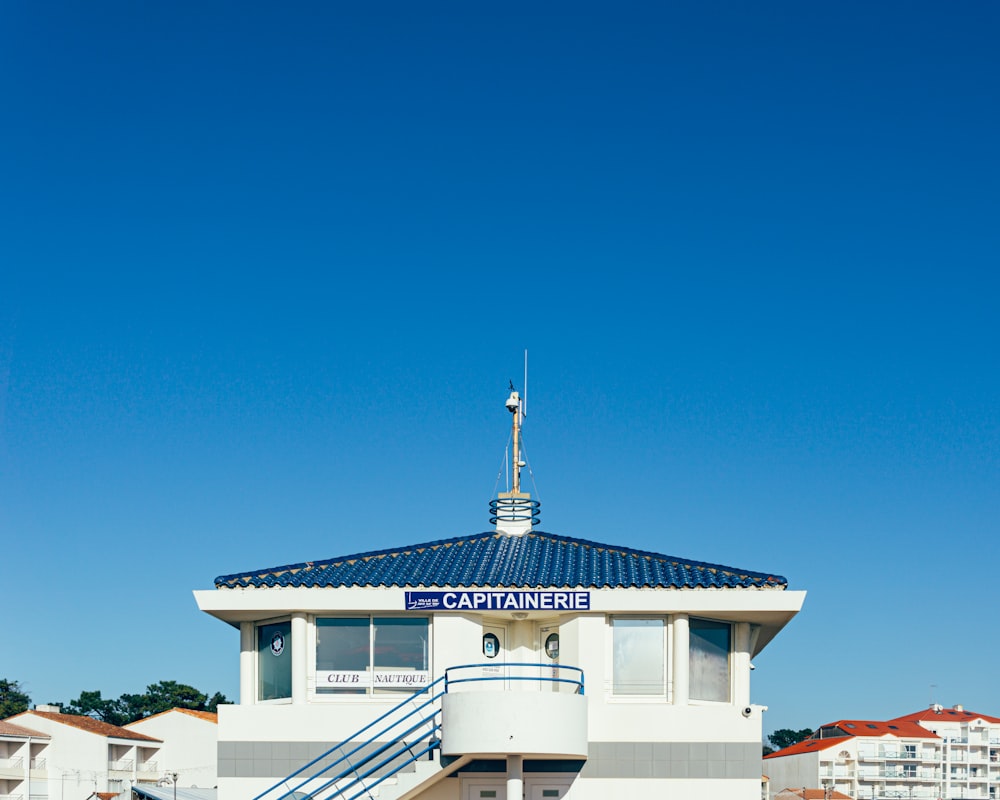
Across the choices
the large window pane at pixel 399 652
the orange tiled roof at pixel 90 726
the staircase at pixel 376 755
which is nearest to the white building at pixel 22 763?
the orange tiled roof at pixel 90 726

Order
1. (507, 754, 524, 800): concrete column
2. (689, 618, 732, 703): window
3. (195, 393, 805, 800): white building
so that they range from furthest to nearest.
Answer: (689, 618, 732, 703): window < (195, 393, 805, 800): white building < (507, 754, 524, 800): concrete column

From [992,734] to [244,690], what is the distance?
150 meters

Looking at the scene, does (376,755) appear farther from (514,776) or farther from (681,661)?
(681,661)

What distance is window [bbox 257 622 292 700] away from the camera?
29.4 metres

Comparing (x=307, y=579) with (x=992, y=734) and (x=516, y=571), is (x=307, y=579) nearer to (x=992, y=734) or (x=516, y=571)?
(x=516, y=571)

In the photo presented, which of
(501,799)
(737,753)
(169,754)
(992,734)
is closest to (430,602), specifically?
(501,799)

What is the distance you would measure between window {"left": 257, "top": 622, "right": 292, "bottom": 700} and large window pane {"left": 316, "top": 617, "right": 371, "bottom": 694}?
72cm

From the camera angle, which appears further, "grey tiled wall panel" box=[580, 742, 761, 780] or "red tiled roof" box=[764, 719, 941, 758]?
"red tiled roof" box=[764, 719, 941, 758]

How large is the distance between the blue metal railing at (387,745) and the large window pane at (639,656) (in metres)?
1.02

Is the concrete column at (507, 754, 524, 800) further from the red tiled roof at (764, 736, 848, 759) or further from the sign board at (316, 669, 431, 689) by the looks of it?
the red tiled roof at (764, 736, 848, 759)

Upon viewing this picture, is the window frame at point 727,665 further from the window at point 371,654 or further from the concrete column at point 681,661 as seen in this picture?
the window at point 371,654

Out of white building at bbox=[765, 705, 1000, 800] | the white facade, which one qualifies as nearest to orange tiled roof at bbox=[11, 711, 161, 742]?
the white facade

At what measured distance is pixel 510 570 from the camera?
1187 inches

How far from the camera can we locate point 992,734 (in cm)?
16075
